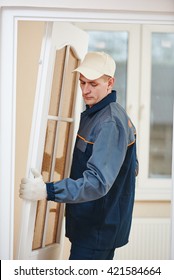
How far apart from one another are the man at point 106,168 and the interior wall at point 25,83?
0.55m

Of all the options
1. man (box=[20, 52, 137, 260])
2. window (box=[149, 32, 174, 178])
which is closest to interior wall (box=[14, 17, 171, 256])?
man (box=[20, 52, 137, 260])

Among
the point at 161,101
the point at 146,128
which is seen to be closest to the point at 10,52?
the point at 146,128

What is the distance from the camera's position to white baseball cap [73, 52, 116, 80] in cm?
195

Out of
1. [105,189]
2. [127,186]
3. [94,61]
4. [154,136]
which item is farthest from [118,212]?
[154,136]

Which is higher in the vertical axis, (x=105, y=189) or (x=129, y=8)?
(x=129, y=8)

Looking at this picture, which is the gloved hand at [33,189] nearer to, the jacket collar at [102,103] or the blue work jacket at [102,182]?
the blue work jacket at [102,182]

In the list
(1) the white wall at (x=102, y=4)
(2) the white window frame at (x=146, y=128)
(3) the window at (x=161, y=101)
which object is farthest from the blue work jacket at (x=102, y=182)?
(3) the window at (x=161, y=101)

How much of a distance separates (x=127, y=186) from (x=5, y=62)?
827 mm

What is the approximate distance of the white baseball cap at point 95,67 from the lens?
195cm

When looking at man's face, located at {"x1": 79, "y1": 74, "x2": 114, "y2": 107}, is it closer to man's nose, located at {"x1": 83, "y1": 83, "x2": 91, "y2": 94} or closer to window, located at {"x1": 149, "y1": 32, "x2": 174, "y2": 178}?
man's nose, located at {"x1": 83, "y1": 83, "x2": 91, "y2": 94}

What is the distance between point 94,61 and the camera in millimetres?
1983

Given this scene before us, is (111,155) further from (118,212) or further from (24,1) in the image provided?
(24,1)

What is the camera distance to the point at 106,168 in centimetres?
181

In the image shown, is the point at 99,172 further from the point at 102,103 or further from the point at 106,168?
the point at 102,103
